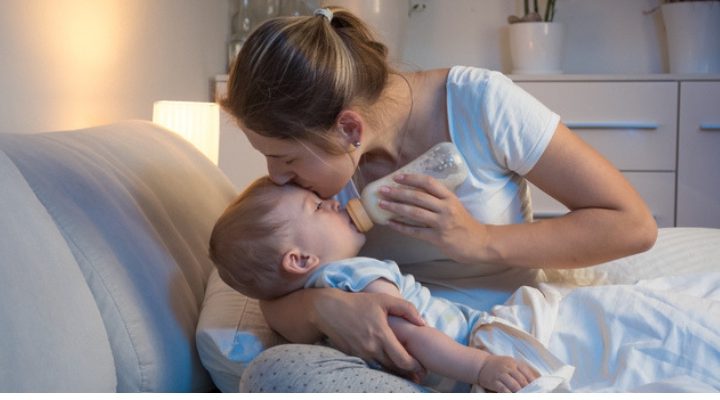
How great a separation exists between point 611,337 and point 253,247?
0.48 metres

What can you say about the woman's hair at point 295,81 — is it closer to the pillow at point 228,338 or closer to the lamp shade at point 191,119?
the pillow at point 228,338

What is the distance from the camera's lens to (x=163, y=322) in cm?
118

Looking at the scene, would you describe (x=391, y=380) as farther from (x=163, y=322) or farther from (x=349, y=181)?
(x=349, y=181)

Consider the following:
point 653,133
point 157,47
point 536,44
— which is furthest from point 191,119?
point 653,133

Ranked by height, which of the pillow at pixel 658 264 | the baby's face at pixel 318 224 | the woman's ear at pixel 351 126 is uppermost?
the woman's ear at pixel 351 126

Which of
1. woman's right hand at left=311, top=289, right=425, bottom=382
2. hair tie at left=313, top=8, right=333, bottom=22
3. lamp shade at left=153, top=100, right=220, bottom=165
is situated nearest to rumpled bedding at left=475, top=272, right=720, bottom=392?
woman's right hand at left=311, top=289, right=425, bottom=382

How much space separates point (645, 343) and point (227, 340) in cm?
52

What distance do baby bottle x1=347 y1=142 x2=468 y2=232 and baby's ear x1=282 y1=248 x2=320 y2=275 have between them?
9cm

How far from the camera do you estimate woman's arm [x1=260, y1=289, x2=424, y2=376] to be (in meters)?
1.12

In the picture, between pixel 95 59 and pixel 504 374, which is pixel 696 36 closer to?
pixel 95 59

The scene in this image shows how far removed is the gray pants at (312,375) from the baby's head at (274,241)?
0.21 m

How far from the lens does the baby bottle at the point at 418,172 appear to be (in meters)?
1.31

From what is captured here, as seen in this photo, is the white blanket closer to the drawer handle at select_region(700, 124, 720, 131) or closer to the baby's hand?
the baby's hand

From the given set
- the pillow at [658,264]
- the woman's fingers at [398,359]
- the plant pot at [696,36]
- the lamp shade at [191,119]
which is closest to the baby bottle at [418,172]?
the woman's fingers at [398,359]
